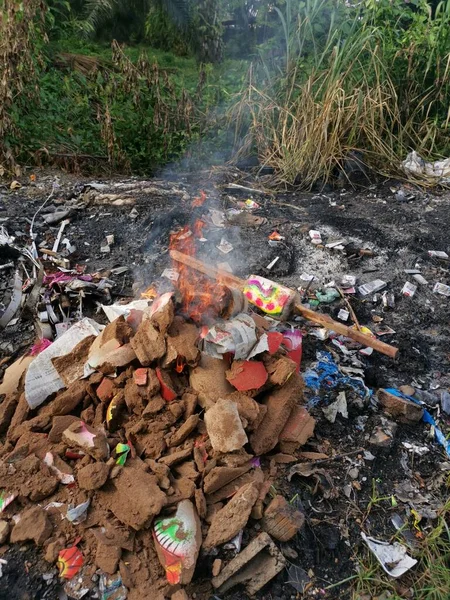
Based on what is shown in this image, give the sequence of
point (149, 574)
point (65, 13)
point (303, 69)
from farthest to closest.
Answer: point (65, 13) < point (303, 69) < point (149, 574)

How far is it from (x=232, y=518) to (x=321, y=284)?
2423 mm

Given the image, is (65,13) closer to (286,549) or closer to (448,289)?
(448,289)

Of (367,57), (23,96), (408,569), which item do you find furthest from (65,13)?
(408,569)

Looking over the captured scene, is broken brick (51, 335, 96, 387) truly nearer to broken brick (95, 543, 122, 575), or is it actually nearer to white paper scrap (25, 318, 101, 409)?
white paper scrap (25, 318, 101, 409)

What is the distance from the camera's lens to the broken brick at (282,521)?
2.10m

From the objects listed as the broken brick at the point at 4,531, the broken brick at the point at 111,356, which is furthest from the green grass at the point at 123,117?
the broken brick at the point at 4,531

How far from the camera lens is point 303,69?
5895mm

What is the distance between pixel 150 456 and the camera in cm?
230

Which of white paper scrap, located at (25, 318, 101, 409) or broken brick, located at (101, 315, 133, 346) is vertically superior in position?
broken brick, located at (101, 315, 133, 346)

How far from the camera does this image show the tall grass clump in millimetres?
5574

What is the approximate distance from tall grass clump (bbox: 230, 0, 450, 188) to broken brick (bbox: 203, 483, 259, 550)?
14.3 feet

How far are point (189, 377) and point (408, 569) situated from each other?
139cm

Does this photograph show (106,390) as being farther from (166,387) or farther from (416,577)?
(416,577)

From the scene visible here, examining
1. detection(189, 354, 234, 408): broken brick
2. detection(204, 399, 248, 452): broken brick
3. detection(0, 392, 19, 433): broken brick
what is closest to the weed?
detection(204, 399, 248, 452): broken brick
